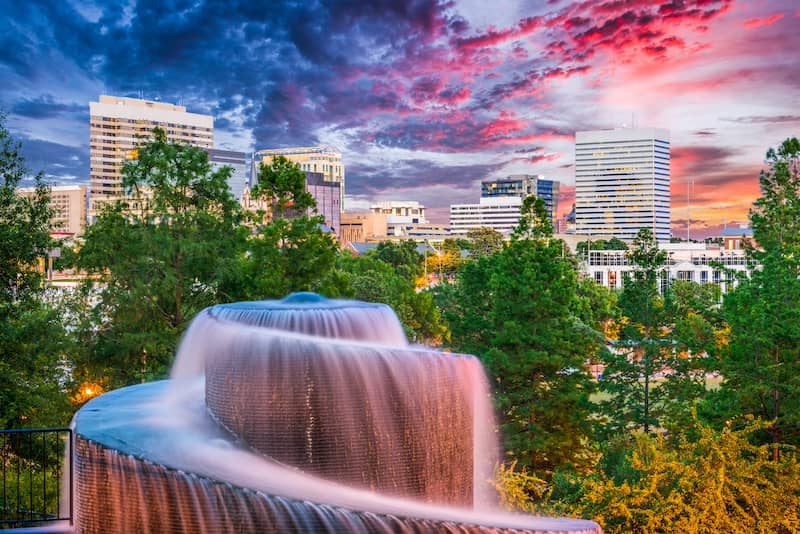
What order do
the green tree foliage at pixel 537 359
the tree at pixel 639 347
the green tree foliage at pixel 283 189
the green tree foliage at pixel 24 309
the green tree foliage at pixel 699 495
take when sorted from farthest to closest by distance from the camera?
the green tree foliage at pixel 283 189, the tree at pixel 639 347, the green tree foliage at pixel 537 359, the green tree foliage at pixel 24 309, the green tree foliage at pixel 699 495

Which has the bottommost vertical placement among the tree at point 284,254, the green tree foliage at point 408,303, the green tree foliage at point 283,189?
the green tree foliage at point 408,303

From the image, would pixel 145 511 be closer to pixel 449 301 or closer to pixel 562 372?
pixel 562 372

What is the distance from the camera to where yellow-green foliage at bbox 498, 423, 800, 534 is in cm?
1261

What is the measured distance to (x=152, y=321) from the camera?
21.8 metres

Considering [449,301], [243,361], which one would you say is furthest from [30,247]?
[449,301]

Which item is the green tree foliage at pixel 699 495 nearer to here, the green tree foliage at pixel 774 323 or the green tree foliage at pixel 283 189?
the green tree foliage at pixel 774 323

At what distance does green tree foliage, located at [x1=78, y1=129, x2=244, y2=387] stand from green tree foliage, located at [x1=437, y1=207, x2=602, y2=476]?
9142 mm

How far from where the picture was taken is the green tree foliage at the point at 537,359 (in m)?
22.7

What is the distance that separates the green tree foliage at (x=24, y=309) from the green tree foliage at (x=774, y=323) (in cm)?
1719

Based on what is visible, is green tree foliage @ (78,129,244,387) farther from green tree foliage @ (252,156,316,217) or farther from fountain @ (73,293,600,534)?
fountain @ (73,293,600,534)

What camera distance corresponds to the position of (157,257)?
21406mm

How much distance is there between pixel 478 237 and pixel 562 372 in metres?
86.9

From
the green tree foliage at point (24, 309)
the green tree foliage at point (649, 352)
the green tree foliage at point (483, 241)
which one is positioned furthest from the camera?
the green tree foliage at point (483, 241)

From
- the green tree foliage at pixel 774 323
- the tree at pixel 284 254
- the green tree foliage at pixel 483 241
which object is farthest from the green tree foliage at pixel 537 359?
the green tree foliage at pixel 483 241
